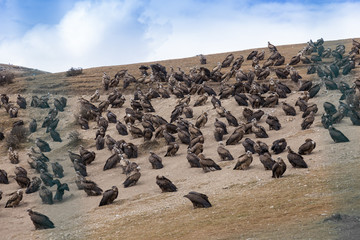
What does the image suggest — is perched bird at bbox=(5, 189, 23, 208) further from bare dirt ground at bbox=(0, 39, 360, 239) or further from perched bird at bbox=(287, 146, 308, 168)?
perched bird at bbox=(287, 146, 308, 168)

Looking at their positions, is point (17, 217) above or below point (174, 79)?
below

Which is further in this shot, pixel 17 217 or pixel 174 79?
pixel 174 79

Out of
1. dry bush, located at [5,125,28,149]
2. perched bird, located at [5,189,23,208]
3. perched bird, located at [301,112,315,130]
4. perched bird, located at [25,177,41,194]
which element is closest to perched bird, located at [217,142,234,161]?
perched bird, located at [301,112,315,130]

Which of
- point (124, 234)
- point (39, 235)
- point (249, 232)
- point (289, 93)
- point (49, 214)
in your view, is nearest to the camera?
point (249, 232)

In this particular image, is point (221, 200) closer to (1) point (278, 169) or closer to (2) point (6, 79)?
(1) point (278, 169)

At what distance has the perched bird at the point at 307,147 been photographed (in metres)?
23.0

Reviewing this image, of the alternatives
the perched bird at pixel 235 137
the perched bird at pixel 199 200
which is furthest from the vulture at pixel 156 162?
the perched bird at pixel 199 200

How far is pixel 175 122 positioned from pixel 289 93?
234 inches

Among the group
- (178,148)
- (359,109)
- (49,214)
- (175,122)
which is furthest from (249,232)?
(175,122)

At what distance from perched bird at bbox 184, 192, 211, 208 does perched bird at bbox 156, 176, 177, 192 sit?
2915mm

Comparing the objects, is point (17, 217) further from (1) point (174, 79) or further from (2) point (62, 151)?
(1) point (174, 79)

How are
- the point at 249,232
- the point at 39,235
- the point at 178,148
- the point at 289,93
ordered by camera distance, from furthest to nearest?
the point at 289,93
the point at 178,148
the point at 39,235
the point at 249,232

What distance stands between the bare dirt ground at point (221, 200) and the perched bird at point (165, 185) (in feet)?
1.00

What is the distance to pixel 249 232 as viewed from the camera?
54.0 ft
